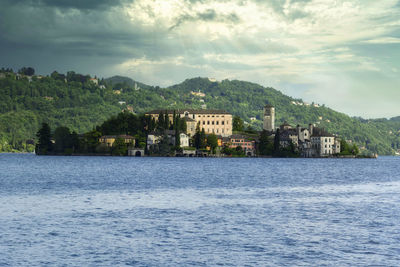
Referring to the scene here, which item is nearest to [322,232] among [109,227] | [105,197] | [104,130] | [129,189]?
[109,227]

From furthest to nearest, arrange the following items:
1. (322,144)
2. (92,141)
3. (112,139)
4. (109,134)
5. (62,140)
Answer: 1. (322,144)
2. (109,134)
3. (62,140)
4. (112,139)
5. (92,141)

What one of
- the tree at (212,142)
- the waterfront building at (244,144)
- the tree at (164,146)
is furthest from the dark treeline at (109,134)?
the waterfront building at (244,144)

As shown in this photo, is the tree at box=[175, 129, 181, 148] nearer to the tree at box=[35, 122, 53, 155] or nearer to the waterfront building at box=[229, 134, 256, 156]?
the waterfront building at box=[229, 134, 256, 156]

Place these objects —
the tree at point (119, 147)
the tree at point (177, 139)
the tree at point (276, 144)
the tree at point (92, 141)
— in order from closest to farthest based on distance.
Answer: the tree at point (119, 147), the tree at point (177, 139), the tree at point (92, 141), the tree at point (276, 144)

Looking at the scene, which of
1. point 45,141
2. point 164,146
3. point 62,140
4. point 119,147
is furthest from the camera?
point 45,141

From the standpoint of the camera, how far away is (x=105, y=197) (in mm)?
46031

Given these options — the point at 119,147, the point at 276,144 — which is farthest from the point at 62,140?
the point at 276,144

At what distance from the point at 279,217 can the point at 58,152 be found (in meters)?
144

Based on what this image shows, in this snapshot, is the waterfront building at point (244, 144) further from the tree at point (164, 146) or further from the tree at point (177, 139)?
the tree at point (164, 146)

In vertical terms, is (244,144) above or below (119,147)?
above

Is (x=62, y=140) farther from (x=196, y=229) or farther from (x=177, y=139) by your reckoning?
(x=196, y=229)

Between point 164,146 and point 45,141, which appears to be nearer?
point 164,146

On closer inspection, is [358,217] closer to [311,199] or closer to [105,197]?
[311,199]

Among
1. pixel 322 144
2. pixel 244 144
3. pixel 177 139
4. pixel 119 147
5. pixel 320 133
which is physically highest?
pixel 320 133
